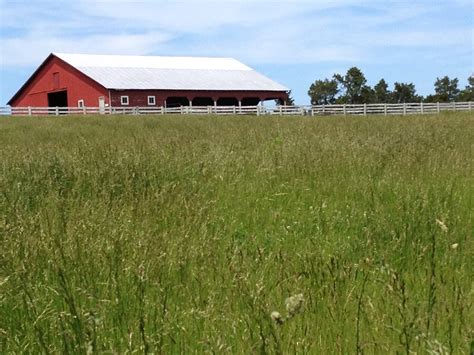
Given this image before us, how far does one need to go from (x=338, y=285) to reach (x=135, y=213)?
2212mm

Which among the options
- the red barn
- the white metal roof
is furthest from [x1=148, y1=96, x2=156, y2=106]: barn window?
the white metal roof

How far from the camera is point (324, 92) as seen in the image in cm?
10256

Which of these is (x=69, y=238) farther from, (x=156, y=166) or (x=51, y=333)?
(x=156, y=166)

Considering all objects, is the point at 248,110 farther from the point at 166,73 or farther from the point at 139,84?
the point at 166,73

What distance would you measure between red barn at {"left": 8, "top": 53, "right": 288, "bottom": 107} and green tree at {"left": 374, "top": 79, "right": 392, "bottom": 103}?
44.4 metres

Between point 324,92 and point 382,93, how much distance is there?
12.6 meters

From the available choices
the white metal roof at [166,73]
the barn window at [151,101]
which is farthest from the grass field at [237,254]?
the barn window at [151,101]

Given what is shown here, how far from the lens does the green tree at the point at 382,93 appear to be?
3679 inches

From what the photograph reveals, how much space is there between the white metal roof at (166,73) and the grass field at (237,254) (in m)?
40.4

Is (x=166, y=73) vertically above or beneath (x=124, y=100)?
above

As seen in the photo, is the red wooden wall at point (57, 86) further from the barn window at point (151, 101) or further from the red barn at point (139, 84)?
the barn window at point (151, 101)

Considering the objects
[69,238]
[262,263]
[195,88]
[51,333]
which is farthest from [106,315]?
[195,88]

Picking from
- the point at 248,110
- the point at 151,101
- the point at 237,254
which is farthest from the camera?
the point at 151,101

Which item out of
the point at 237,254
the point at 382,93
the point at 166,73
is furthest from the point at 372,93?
the point at 237,254
